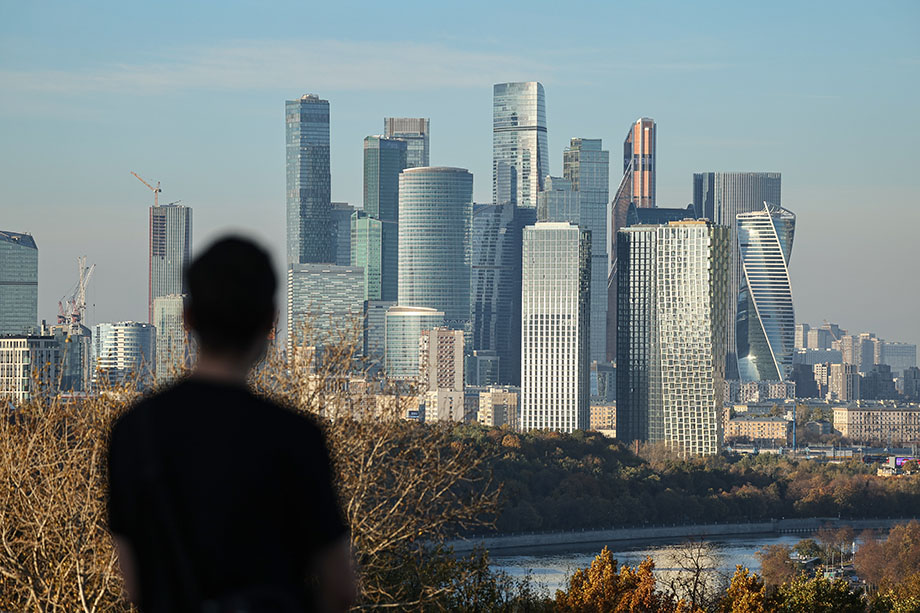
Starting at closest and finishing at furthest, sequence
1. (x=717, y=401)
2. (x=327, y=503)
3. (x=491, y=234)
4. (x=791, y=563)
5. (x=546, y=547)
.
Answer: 1. (x=327, y=503)
2. (x=791, y=563)
3. (x=546, y=547)
4. (x=717, y=401)
5. (x=491, y=234)

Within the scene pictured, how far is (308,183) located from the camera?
6796 inches

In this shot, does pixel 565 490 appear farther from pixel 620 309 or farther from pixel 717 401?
pixel 620 309

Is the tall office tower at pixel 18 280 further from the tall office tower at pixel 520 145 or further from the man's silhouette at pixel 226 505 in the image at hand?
the man's silhouette at pixel 226 505

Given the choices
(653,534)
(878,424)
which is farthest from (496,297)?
(653,534)

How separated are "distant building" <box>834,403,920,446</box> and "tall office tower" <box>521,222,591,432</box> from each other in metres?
25.1

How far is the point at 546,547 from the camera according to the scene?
54.8 meters

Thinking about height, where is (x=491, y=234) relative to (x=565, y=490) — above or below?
above

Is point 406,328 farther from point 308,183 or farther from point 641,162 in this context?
point 641,162

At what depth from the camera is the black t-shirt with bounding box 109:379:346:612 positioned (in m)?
2.04

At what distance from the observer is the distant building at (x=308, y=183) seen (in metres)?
170

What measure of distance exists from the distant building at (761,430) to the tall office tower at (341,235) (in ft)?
228

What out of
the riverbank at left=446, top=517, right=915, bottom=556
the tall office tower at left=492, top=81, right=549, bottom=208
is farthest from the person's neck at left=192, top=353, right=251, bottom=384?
the tall office tower at left=492, top=81, right=549, bottom=208

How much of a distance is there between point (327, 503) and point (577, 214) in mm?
175072

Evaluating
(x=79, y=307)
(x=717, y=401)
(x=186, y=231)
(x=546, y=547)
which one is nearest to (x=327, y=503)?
(x=546, y=547)
